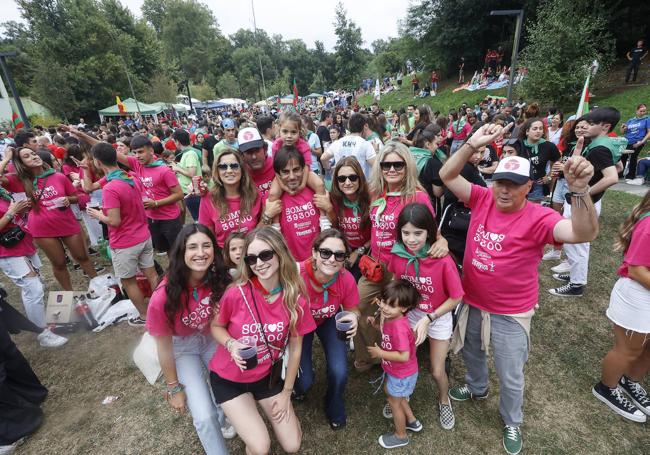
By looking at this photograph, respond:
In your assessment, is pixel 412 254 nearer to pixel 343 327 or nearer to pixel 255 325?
pixel 343 327

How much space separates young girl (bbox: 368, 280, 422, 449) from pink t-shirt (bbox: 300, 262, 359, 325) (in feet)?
1.07

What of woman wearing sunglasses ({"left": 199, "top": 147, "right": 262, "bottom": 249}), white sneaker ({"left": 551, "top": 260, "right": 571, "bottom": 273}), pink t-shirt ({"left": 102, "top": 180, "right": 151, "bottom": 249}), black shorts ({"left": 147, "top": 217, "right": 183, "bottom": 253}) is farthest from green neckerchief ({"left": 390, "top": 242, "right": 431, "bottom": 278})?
white sneaker ({"left": 551, "top": 260, "right": 571, "bottom": 273})

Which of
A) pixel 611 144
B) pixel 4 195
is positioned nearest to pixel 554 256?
pixel 611 144

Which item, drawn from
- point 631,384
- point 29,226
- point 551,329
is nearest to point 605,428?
point 631,384

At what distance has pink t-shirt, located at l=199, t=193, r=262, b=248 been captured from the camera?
136 inches

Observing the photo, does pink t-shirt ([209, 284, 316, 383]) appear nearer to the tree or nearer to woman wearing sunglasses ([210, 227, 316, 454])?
woman wearing sunglasses ([210, 227, 316, 454])

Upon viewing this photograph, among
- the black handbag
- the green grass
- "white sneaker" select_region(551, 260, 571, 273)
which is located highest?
the black handbag

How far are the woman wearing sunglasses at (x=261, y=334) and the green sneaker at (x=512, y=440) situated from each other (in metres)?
1.79

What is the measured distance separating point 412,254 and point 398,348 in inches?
30.7

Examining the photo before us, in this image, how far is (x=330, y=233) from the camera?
264cm

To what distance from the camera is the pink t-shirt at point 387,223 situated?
298 cm

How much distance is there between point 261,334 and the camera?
2.51 meters

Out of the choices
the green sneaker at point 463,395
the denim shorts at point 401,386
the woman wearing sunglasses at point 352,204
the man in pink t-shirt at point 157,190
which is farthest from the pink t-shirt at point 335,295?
the man in pink t-shirt at point 157,190

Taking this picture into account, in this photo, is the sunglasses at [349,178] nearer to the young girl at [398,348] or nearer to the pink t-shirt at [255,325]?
the young girl at [398,348]
